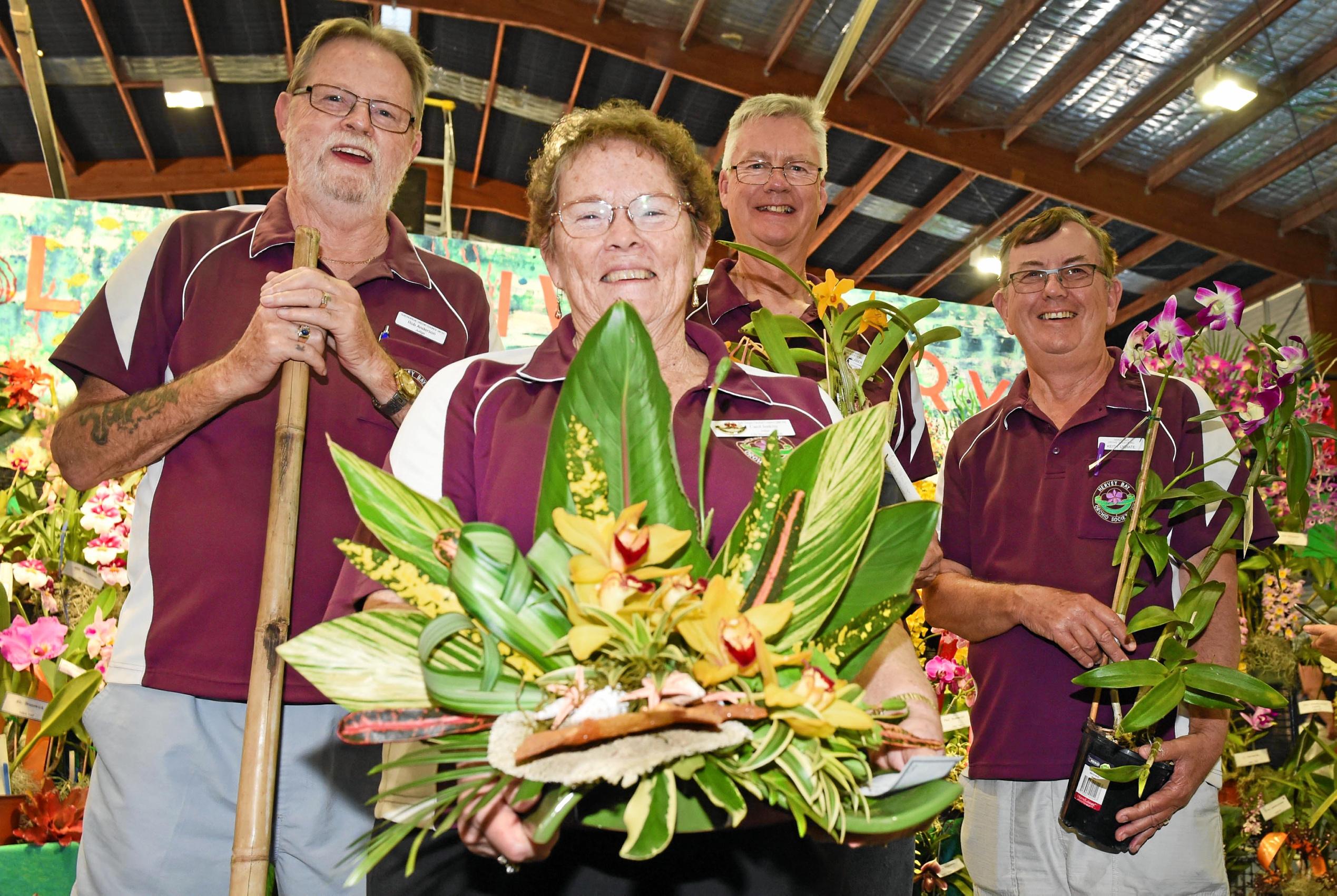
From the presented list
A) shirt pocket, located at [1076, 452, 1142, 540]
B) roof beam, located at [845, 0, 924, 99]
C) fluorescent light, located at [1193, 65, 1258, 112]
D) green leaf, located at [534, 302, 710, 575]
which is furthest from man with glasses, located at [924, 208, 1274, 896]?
fluorescent light, located at [1193, 65, 1258, 112]

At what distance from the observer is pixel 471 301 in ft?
6.49

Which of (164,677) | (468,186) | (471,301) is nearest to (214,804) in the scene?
(164,677)

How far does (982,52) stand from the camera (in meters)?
6.71

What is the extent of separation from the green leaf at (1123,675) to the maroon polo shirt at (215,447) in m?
1.30

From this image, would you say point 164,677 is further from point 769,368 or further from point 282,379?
point 769,368

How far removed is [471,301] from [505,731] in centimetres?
129

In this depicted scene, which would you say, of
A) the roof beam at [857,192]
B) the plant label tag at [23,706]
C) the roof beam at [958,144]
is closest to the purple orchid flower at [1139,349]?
the plant label tag at [23,706]

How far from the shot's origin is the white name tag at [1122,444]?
2387 mm

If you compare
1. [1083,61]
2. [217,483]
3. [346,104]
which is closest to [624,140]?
[346,104]

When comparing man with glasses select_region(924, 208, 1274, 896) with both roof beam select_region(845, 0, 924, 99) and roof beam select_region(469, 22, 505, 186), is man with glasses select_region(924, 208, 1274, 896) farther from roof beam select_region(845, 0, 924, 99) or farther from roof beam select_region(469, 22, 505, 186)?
roof beam select_region(469, 22, 505, 186)

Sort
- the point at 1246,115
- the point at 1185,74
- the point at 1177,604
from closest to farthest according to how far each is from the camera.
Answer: the point at 1177,604
the point at 1185,74
the point at 1246,115

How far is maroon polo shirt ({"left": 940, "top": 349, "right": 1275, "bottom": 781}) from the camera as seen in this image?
7.38 feet

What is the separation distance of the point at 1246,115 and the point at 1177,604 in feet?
19.9

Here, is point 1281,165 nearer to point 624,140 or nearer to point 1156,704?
point 1156,704
